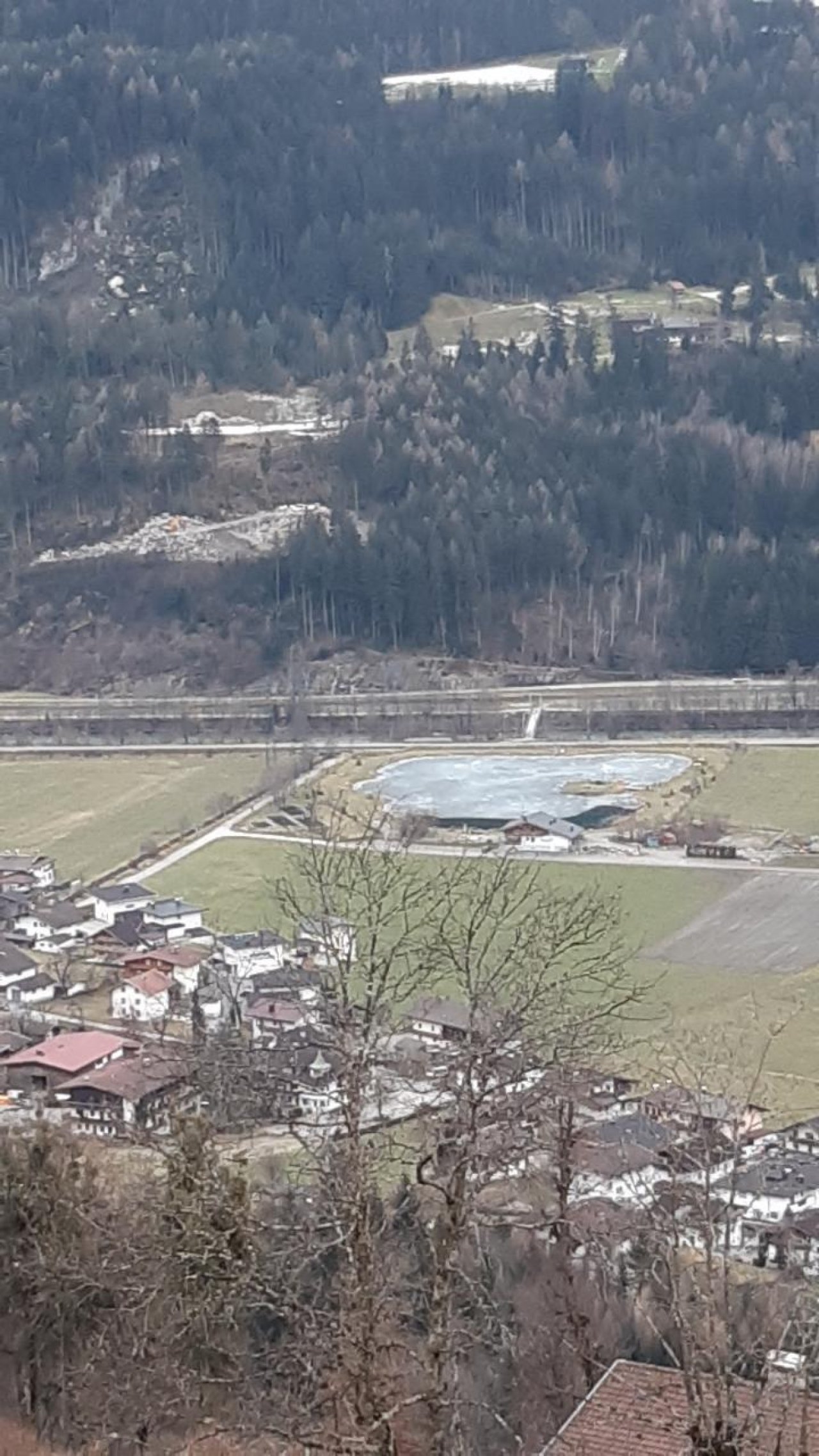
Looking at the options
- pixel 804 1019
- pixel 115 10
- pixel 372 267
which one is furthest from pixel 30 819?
pixel 115 10

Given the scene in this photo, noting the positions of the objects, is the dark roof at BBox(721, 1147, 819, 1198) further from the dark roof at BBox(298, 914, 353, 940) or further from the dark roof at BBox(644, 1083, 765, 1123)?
the dark roof at BBox(298, 914, 353, 940)

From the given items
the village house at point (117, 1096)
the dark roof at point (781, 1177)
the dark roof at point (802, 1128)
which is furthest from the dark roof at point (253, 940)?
the dark roof at point (781, 1177)

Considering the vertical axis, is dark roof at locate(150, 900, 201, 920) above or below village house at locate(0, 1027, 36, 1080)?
above

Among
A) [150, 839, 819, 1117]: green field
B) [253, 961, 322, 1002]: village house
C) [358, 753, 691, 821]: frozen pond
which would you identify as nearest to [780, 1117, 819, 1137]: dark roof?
[150, 839, 819, 1117]: green field

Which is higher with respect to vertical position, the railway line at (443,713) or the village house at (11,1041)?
the railway line at (443,713)

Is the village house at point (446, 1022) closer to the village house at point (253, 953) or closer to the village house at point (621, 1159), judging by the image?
the village house at point (621, 1159)

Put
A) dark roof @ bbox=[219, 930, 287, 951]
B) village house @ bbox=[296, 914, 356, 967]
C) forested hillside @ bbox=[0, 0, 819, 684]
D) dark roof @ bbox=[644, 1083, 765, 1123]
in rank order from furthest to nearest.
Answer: forested hillside @ bbox=[0, 0, 819, 684]
dark roof @ bbox=[219, 930, 287, 951]
dark roof @ bbox=[644, 1083, 765, 1123]
village house @ bbox=[296, 914, 356, 967]

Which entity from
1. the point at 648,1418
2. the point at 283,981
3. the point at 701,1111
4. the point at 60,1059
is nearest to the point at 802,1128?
the point at 283,981

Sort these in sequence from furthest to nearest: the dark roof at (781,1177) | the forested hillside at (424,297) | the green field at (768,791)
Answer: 1. the forested hillside at (424,297)
2. the green field at (768,791)
3. the dark roof at (781,1177)
